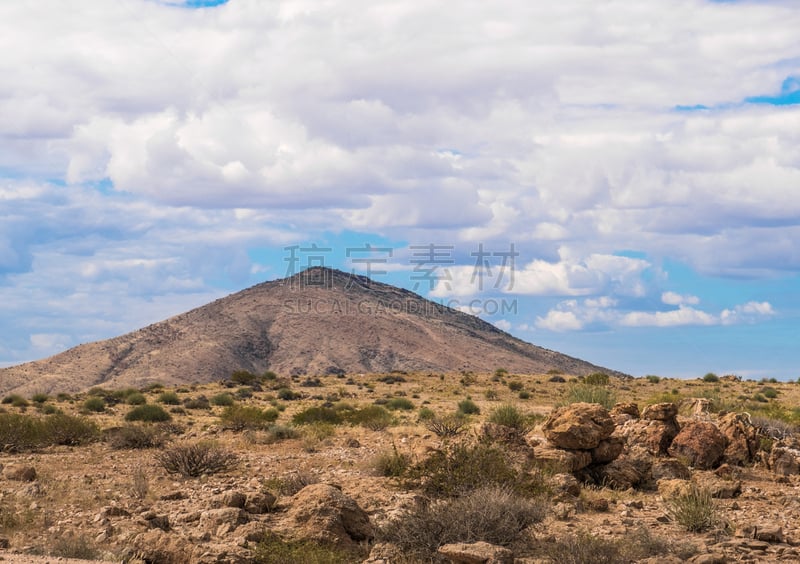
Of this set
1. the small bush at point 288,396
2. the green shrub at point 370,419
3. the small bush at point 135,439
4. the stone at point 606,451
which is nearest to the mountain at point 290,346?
the small bush at point 288,396

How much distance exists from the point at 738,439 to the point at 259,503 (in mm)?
12772

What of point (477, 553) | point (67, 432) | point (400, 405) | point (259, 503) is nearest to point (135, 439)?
point (67, 432)

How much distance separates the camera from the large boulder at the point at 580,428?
54.7 feet

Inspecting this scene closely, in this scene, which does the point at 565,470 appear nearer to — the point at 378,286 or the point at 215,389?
the point at 215,389

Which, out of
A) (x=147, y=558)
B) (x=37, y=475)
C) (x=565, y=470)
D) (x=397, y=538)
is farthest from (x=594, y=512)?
(x=37, y=475)

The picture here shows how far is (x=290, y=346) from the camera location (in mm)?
96250

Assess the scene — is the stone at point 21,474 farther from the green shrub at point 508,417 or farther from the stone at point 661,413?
the stone at point 661,413

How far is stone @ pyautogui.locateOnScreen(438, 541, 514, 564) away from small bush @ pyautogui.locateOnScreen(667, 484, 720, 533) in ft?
14.8

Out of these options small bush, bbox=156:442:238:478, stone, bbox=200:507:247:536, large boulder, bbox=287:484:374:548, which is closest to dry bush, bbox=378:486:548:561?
large boulder, bbox=287:484:374:548

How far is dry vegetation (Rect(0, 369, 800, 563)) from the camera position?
35.5 feet

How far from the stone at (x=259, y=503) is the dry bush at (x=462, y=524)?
236 cm

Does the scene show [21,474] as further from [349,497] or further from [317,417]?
[317,417]

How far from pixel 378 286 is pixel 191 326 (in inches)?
1593

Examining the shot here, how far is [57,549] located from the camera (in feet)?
36.2
